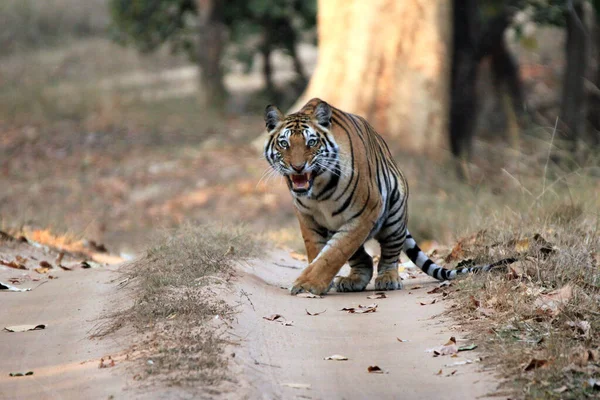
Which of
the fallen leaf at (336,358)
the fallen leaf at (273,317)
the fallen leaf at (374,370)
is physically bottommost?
the fallen leaf at (273,317)

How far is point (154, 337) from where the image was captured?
17.8ft

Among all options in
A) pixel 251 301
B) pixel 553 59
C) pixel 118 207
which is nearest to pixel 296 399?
pixel 251 301

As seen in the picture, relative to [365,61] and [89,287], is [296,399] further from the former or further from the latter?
[365,61]

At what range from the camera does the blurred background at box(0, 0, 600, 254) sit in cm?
1252

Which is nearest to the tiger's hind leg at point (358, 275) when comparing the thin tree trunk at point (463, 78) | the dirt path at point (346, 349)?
the dirt path at point (346, 349)

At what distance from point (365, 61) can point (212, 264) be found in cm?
898

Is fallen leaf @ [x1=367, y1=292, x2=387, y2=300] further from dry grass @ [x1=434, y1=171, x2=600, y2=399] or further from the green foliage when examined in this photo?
the green foliage

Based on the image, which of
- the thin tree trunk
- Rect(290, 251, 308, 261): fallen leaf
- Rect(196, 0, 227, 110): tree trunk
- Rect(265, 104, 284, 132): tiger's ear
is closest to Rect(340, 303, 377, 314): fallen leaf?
Rect(265, 104, 284, 132): tiger's ear

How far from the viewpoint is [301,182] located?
23.3ft

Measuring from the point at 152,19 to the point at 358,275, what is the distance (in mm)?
15888

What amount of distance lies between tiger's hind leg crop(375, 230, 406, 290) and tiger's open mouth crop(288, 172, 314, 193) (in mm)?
981

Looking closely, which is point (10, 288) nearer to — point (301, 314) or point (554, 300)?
point (301, 314)

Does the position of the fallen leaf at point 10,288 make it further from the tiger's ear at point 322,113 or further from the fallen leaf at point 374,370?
the fallen leaf at point 374,370

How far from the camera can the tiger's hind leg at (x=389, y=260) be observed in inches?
304
